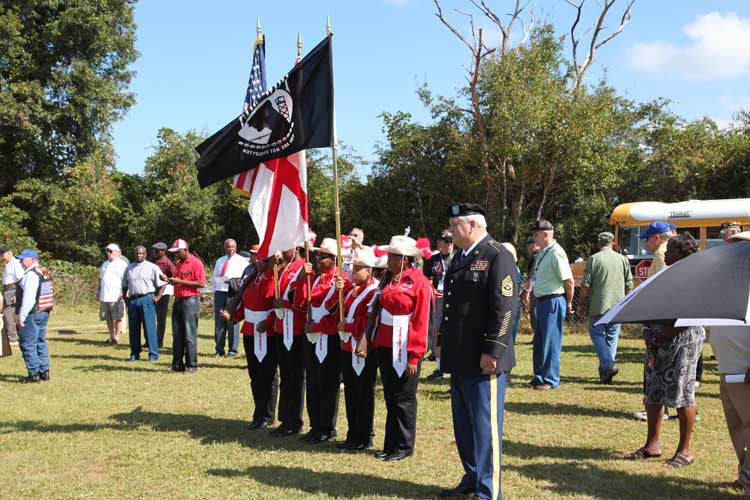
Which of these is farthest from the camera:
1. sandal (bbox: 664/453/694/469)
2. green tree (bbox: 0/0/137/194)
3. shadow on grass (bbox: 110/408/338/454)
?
green tree (bbox: 0/0/137/194)

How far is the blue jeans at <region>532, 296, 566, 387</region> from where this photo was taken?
30.8ft

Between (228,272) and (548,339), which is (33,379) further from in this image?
(548,339)

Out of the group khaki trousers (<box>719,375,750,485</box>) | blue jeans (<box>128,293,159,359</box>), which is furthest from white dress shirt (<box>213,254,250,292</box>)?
khaki trousers (<box>719,375,750,485</box>)

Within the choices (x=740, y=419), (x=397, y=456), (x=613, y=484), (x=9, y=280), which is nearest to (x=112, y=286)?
(x=9, y=280)

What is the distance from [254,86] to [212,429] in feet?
12.6

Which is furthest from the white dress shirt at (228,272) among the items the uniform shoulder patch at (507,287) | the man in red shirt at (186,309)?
the uniform shoulder patch at (507,287)

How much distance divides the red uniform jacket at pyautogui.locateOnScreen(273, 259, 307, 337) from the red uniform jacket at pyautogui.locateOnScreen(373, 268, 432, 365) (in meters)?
1.30

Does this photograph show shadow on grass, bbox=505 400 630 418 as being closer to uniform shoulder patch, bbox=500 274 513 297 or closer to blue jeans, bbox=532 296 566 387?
blue jeans, bbox=532 296 566 387

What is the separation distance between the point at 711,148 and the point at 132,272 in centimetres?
2128

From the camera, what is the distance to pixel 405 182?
95.5 ft

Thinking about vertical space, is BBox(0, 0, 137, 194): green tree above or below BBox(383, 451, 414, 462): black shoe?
above

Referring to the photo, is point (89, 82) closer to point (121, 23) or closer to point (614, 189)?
point (121, 23)

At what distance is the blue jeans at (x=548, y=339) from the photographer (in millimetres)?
9383

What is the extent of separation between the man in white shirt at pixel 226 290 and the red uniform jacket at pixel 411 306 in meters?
7.55
